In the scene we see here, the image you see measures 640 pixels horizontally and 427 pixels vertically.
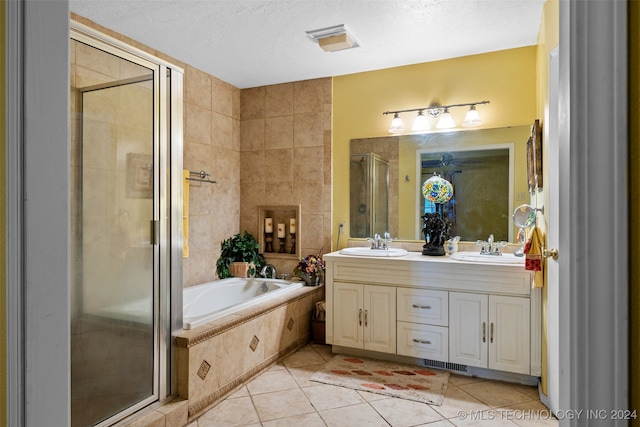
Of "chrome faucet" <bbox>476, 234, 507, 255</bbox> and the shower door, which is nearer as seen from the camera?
the shower door

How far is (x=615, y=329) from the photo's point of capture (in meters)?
Answer: 0.58

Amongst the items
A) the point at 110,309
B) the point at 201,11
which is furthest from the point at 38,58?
the point at 201,11

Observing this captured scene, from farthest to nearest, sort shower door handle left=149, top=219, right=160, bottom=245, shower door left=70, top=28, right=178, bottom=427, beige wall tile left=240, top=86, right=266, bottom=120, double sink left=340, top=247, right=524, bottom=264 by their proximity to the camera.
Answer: beige wall tile left=240, top=86, right=266, bottom=120 → double sink left=340, top=247, right=524, bottom=264 → shower door handle left=149, top=219, right=160, bottom=245 → shower door left=70, top=28, right=178, bottom=427

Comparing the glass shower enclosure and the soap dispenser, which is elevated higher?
the glass shower enclosure

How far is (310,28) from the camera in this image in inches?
110

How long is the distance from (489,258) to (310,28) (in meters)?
2.08

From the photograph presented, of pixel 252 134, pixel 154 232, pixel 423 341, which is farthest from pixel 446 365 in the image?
pixel 252 134

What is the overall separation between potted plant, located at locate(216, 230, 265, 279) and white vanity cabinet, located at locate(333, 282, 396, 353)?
110cm

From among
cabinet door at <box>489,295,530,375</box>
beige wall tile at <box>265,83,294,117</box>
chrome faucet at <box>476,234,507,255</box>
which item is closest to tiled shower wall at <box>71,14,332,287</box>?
beige wall tile at <box>265,83,294,117</box>

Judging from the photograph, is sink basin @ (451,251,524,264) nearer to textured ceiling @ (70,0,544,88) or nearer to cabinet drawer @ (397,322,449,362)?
cabinet drawer @ (397,322,449,362)

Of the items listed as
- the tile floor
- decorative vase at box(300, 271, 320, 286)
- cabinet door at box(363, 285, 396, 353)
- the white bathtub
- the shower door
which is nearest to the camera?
the shower door

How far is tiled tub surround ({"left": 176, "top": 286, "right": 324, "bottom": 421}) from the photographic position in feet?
7.47

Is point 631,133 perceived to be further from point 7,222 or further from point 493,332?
point 493,332

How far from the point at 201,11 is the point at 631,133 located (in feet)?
8.48
